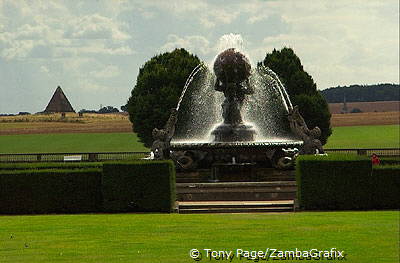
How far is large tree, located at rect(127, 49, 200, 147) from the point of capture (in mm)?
70188

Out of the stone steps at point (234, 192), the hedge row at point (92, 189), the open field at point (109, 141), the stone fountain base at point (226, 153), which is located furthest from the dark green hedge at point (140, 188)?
the open field at point (109, 141)

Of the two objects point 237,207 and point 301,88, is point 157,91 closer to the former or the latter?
point 301,88

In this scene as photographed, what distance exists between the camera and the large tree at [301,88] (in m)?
69.9

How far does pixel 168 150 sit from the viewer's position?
107ft

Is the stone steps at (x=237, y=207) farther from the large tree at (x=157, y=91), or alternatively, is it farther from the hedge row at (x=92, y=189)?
the large tree at (x=157, y=91)

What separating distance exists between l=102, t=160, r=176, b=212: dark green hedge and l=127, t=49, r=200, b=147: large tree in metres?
42.8

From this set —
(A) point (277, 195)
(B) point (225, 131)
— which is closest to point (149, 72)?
(B) point (225, 131)

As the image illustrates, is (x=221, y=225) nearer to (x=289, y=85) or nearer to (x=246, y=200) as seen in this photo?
(x=246, y=200)

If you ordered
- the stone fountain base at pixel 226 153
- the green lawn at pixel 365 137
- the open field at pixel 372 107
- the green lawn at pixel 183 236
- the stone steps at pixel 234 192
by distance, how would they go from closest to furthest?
the green lawn at pixel 183 236 < the stone steps at pixel 234 192 < the stone fountain base at pixel 226 153 < the green lawn at pixel 365 137 < the open field at pixel 372 107

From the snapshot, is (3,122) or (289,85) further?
(3,122)

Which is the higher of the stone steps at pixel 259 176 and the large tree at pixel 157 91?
the large tree at pixel 157 91

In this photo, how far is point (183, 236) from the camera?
18516 millimetres

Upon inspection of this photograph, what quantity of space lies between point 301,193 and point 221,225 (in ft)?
20.6

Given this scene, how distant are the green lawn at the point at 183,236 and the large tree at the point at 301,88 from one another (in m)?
46.5
